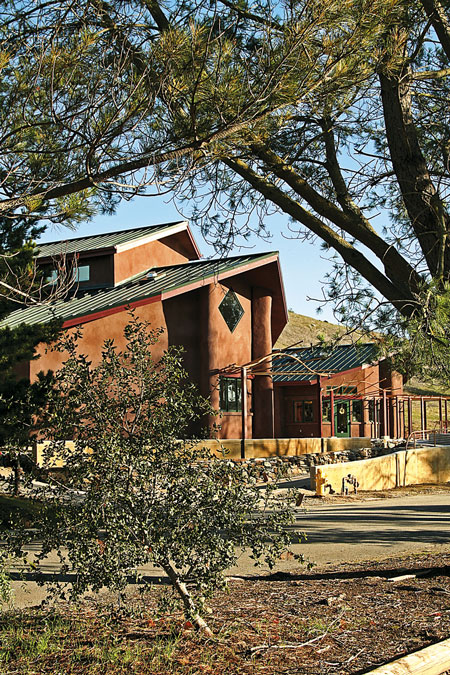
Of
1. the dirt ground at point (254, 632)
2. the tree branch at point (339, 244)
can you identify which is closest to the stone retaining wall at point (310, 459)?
the tree branch at point (339, 244)

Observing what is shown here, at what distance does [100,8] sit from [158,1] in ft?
2.38

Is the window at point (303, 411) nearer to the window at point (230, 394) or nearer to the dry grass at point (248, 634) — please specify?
the window at point (230, 394)

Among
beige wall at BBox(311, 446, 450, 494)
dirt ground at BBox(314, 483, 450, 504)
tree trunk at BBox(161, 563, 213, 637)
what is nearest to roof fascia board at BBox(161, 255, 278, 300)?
beige wall at BBox(311, 446, 450, 494)

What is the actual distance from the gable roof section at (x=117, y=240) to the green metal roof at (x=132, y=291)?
1293mm

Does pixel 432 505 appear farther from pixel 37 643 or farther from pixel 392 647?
pixel 37 643

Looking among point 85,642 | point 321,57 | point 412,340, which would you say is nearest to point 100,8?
point 321,57

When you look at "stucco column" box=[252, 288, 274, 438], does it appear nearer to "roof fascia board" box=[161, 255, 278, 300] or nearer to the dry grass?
"roof fascia board" box=[161, 255, 278, 300]

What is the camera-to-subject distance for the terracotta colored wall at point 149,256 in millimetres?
24891

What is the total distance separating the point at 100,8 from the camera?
7.94 meters

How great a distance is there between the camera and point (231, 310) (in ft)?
86.1

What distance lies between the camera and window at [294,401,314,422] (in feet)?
107

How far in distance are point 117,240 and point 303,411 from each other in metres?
12.4

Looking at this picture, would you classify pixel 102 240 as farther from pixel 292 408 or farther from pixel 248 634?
pixel 248 634

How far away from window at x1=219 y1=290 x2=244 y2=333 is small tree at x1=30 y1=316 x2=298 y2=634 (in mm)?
20168
